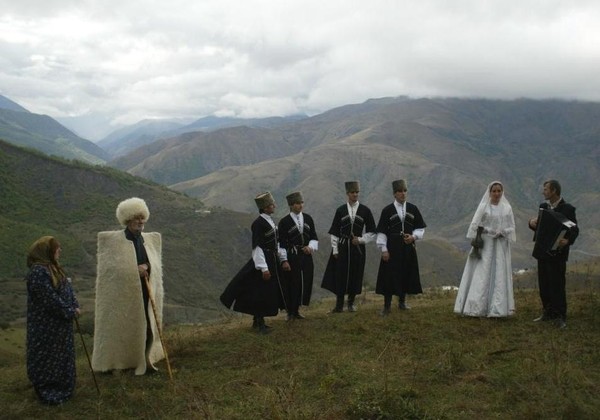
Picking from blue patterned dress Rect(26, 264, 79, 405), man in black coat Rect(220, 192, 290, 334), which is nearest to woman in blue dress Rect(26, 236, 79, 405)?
blue patterned dress Rect(26, 264, 79, 405)

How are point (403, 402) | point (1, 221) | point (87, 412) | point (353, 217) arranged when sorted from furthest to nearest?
point (1, 221) → point (353, 217) → point (87, 412) → point (403, 402)

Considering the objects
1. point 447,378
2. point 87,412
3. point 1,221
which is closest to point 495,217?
point 447,378

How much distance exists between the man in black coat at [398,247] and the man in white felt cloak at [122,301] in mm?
4205

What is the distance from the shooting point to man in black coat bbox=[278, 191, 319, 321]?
9094mm

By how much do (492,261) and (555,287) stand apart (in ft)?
3.14

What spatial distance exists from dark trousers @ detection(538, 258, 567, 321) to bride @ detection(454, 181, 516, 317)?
19.9 inches

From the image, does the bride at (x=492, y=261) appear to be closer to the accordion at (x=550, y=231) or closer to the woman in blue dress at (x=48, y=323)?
the accordion at (x=550, y=231)

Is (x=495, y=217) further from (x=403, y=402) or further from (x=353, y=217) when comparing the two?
(x=403, y=402)

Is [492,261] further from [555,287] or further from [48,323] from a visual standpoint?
[48,323]

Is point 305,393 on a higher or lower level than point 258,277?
lower

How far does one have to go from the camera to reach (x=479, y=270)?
8.75 meters

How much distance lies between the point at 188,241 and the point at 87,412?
49.6 m

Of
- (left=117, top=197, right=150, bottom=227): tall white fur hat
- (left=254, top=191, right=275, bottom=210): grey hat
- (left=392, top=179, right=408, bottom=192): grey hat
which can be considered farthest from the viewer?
(left=392, top=179, right=408, bottom=192): grey hat

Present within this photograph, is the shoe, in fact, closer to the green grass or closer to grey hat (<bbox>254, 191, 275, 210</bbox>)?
the green grass
